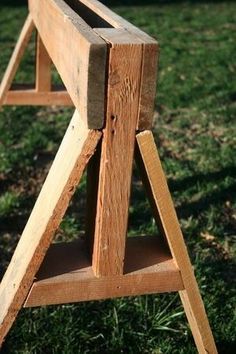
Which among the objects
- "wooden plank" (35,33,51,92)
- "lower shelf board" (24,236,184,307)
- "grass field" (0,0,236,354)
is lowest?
"grass field" (0,0,236,354)

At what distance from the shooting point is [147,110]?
145 centimetres

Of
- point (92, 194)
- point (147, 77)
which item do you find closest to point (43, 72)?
point (92, 194)

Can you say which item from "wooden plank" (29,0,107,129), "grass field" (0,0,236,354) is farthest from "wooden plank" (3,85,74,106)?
"wooden plank" (29,0,107,129)

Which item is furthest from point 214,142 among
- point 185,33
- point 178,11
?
point 178,11

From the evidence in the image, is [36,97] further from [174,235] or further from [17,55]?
[174,235]

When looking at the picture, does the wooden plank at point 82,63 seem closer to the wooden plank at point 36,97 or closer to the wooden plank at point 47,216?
the wooden plank at point 47,216

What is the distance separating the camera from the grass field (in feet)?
7.21

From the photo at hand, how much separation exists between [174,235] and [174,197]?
162 centimetres

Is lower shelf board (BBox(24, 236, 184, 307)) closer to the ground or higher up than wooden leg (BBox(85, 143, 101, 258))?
closer to the ground

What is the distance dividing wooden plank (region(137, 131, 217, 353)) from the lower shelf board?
0.04 meters

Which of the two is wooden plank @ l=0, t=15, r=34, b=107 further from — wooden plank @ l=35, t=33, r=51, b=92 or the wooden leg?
the wooden leg

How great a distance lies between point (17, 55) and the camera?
338 cm

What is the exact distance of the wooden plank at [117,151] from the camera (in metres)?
1.37

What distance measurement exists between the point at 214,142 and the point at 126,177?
2.66 metres
